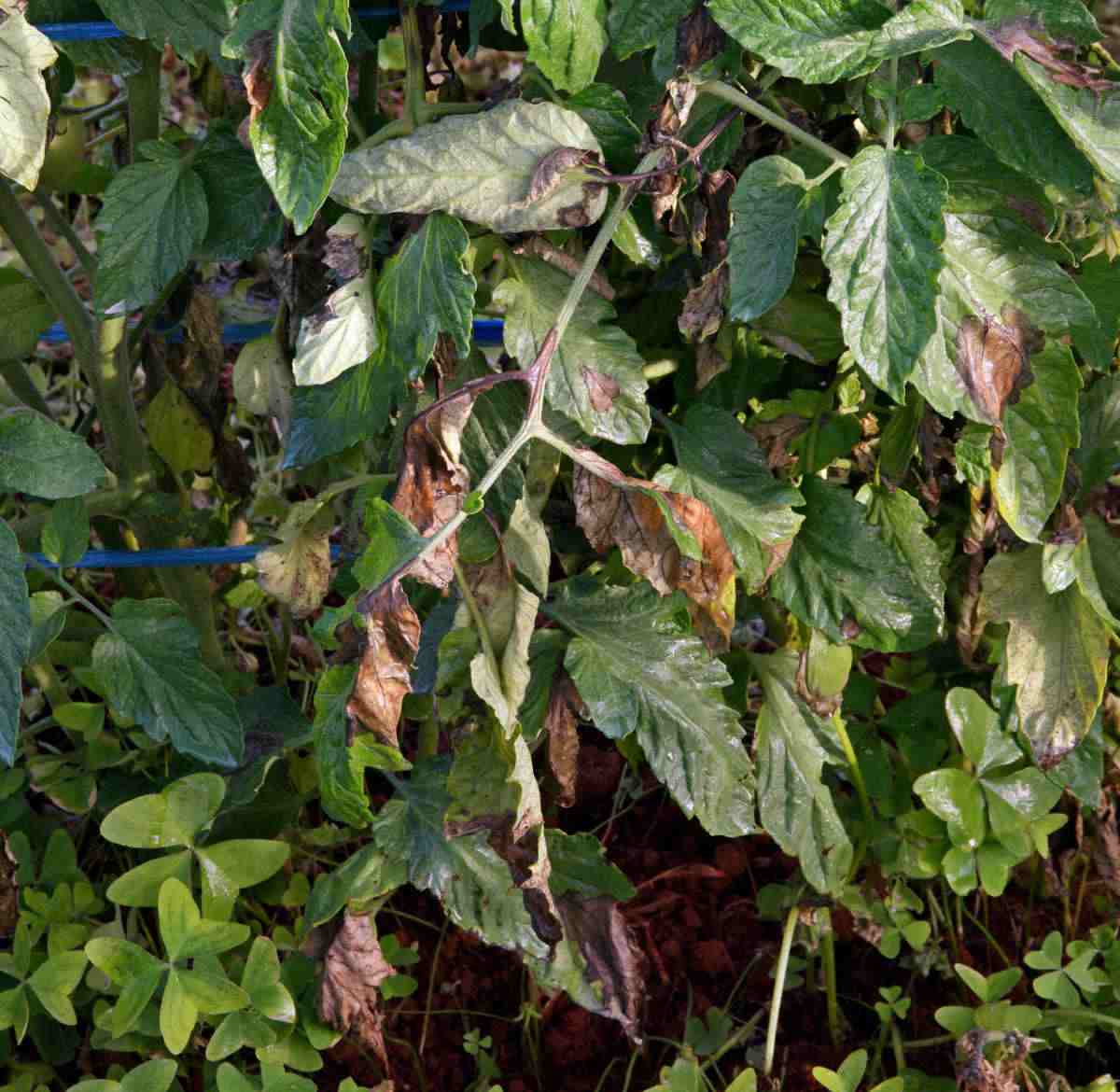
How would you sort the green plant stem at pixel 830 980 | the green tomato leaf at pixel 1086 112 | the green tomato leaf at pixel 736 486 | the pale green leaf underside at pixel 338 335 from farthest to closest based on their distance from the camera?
the green plant stem at pixel 830 980 < the green tomato leaf at pixel 736 486 < the pale green leaf underside at pixel 338 335 < the green tomato leaf at pixel 1086 112

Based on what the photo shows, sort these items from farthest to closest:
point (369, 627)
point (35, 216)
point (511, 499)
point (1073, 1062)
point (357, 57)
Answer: point (35, 216), point (1073, 1062), point (357, 57), point (511, 499), point (369, 627)

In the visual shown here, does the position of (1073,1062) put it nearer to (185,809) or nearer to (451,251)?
(185,809)

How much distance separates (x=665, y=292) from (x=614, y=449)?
14 cm

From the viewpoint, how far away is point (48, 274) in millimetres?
1179

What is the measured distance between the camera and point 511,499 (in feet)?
3.17

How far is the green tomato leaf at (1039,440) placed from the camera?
2.96 feet

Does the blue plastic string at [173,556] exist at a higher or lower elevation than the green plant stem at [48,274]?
lower

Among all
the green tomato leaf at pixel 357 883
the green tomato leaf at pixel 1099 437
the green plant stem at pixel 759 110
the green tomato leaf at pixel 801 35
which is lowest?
the green tomato leaf at pixel 357 883

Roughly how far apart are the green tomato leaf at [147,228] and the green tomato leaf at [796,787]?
62cm

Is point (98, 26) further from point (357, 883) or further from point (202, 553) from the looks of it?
point (357, 883)

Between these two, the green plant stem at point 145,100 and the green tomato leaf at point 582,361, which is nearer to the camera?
the green tomato leaf at point 582,361

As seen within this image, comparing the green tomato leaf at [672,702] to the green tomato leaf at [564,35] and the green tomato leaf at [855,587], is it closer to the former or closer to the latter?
the green tomato leaf at [855,587]

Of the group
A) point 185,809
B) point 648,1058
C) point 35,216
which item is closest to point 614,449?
point 185,809

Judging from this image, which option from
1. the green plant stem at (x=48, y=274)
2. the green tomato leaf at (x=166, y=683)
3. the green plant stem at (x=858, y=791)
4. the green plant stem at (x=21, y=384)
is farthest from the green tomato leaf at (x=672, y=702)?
the green plant stem at (x=21, y=384)
